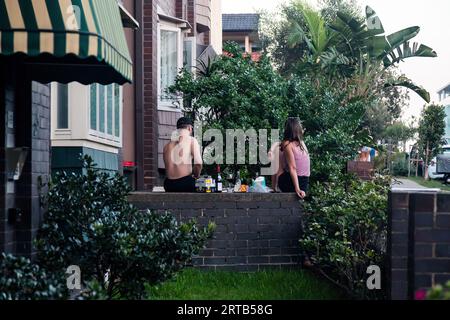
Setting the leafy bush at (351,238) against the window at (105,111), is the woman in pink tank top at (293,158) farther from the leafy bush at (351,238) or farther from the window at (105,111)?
the window at (105,111)

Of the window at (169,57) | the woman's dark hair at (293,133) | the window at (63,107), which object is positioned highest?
the window at (169,57)

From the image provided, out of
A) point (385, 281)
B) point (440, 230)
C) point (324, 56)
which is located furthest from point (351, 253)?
point (324, 56)

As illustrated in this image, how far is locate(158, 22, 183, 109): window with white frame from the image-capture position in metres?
17.3

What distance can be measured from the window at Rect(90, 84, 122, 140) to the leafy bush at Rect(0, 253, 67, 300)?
4817mm

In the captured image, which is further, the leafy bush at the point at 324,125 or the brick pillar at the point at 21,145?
the leafy bush at the point at 324,125

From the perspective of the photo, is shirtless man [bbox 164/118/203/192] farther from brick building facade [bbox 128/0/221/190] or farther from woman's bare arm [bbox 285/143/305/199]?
brick building facade [bbox 128/0/221/190]

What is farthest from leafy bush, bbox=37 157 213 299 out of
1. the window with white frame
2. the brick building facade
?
the window with white frame

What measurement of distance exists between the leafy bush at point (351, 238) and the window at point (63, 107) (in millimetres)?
3046

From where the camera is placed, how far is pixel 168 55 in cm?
1770

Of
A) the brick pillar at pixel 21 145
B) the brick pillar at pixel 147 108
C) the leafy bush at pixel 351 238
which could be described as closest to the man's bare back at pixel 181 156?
the leafy bush at pixel 351 238

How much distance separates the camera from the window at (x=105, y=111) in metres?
10.3

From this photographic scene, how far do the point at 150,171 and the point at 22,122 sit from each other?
9356mm

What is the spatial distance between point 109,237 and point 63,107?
3729 millimetres

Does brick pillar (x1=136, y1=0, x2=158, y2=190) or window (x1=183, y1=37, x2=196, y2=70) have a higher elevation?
window (x1=183, y1=37, x2=196, y2=70)
